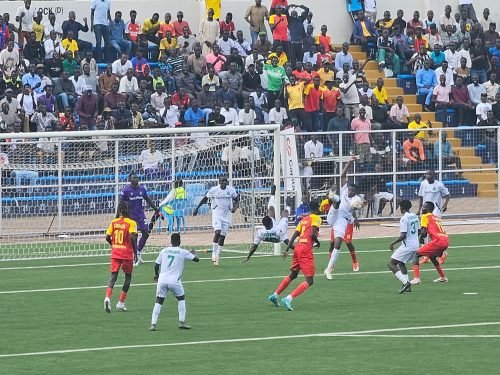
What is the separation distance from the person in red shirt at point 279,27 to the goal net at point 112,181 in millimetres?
8055

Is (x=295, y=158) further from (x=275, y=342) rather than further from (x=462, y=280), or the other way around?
(x=275, y=342)

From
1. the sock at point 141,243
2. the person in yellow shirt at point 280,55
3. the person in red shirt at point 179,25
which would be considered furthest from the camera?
the person in red shirt at point 179,25

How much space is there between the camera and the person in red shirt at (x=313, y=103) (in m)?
40.6

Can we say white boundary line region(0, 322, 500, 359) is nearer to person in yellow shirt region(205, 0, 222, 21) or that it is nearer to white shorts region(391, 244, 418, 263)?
white shorts region(391, 244, 418, 263)

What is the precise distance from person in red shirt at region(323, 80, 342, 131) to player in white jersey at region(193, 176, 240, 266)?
385 inches

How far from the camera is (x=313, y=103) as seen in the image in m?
40.7

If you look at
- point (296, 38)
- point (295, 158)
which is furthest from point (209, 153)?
point (296, 38)

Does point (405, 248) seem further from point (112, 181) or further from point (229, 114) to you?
point (229, 114)

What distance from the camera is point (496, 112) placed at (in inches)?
1698

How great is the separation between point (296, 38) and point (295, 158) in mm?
6785

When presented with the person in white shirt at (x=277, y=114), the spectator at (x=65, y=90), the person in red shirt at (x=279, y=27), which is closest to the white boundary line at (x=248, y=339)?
the person in white shirt at (x=277, y=114)

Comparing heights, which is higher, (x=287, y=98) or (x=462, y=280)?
(x=287, y=98)

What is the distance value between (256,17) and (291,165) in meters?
7.44

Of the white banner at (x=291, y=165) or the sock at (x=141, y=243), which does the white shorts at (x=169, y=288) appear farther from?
the white banner at (x=291, y=165)
